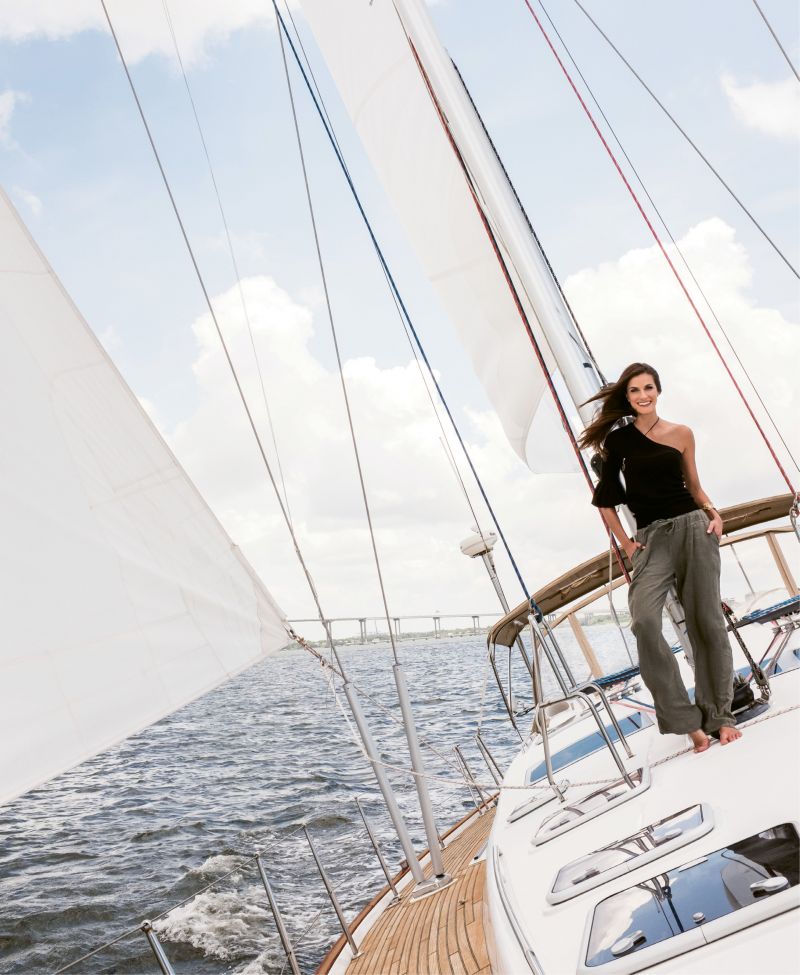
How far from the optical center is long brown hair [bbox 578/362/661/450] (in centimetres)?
273

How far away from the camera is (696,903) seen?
147cm

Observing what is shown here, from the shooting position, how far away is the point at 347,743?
1728cm

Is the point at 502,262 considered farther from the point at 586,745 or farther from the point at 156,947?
the point at 156,947

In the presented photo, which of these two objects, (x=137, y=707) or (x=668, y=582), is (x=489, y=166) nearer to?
(x=668, y=582)

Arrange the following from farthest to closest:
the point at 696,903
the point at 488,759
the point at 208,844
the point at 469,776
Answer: the point at 208,844, the point at 488,759, the point at 469,776, the point at 696,903

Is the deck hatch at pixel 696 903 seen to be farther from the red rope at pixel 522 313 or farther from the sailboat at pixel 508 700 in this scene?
the red rope at pixel 522 313

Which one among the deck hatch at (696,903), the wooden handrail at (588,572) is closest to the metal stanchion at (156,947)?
the deck hatch at (696,903)

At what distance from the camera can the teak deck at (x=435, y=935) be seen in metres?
2.61

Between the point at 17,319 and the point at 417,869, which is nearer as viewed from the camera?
the point at 17,319

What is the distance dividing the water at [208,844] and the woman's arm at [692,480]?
2.18 m

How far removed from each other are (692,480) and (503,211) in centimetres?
153

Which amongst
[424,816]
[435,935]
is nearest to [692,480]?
[435,935]

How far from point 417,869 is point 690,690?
66.8 inches

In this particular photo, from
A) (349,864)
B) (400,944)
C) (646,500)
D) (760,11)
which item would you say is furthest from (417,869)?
(349,864)
